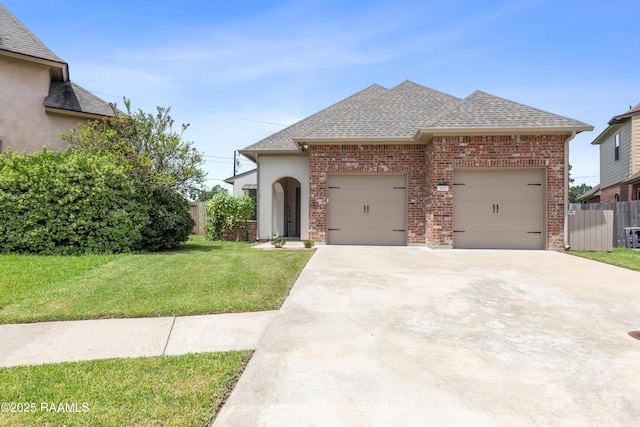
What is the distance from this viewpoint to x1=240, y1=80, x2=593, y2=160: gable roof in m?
10.3

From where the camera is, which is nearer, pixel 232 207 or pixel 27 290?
pixel 27 290

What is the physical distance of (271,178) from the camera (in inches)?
533

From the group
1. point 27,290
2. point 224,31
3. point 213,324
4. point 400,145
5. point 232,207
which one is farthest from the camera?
point 232,207

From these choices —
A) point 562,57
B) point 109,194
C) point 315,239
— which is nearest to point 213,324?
point 109,194

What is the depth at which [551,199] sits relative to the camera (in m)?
10.5

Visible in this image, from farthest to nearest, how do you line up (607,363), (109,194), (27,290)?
(109,194) < (27,290) < (607,363)

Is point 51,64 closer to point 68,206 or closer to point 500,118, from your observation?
point 68,206

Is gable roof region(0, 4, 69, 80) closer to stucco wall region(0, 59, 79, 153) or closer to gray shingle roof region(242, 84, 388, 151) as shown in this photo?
stucco wall region(0, 59, 79, 153)

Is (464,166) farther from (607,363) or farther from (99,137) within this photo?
(99,137)

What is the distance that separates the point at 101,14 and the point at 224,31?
3623 mm

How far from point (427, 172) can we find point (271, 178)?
5.83 m

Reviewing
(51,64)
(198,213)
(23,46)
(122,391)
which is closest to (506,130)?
(122,391)

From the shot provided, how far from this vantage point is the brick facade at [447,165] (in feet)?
34.4

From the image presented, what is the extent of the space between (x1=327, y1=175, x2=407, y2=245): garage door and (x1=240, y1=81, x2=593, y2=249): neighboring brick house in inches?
1.4
